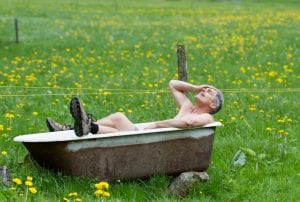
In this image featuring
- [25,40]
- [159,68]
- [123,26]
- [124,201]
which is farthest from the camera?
[123,26]

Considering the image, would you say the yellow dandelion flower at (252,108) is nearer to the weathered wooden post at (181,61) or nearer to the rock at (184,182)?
the weathered wooden post at (181,61)

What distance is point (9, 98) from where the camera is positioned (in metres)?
10.2

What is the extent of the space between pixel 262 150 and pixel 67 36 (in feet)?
37.8

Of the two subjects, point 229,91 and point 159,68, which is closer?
point 229,91

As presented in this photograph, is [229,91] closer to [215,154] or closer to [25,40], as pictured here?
[215,154]

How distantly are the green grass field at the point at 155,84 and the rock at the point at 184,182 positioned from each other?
0.22ft

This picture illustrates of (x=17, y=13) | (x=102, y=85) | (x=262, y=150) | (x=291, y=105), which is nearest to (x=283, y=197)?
(x=262, y=150)

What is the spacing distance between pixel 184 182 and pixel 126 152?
2.08 feet

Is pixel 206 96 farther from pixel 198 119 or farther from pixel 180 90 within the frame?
pixel 180 90

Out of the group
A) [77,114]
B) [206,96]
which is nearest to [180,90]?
[206,96]

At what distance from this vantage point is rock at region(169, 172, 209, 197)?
6.49 metres

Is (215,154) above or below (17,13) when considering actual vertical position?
below

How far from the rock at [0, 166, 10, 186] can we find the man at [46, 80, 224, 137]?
28.9 inches

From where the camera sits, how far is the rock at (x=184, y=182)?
6.49 m
